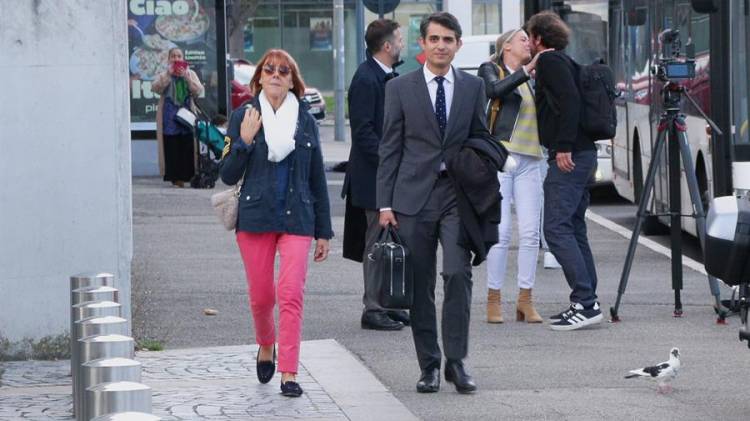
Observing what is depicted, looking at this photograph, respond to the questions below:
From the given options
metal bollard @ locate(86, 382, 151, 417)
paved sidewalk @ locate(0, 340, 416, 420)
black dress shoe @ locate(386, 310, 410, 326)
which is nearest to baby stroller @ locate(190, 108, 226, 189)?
black dress shoe @ locate(386, 310, 410, 326)

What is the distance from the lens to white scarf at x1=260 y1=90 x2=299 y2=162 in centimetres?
851

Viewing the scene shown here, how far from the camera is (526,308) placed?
11.2 m

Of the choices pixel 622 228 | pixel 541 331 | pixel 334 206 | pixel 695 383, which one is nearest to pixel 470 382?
pixel 695 383

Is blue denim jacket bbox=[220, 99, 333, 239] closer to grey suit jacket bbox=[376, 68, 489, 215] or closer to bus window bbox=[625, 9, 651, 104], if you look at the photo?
grey suit jacket bbox=[376, 68, 489, 215]

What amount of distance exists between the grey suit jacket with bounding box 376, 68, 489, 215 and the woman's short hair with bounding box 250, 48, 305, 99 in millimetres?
463

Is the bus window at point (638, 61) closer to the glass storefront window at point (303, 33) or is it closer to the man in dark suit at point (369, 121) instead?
the man in dark suit at point (369, 121)

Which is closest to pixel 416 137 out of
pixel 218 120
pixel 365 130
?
pixel 365 130

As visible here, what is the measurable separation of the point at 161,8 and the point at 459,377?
1746 centimetres

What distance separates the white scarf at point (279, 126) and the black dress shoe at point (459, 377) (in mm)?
1329

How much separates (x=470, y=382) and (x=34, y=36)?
9.87 feet

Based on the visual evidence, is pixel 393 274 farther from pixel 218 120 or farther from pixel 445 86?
pixel 218 120

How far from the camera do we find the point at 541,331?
10883 millimetres

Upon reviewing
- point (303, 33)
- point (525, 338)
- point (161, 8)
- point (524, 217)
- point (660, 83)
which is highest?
point (303, 33)

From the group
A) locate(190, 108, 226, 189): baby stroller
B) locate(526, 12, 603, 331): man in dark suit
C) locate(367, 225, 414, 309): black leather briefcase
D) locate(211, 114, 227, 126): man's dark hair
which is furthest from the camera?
locate(211, 114, 227, 126): man's dark hair
